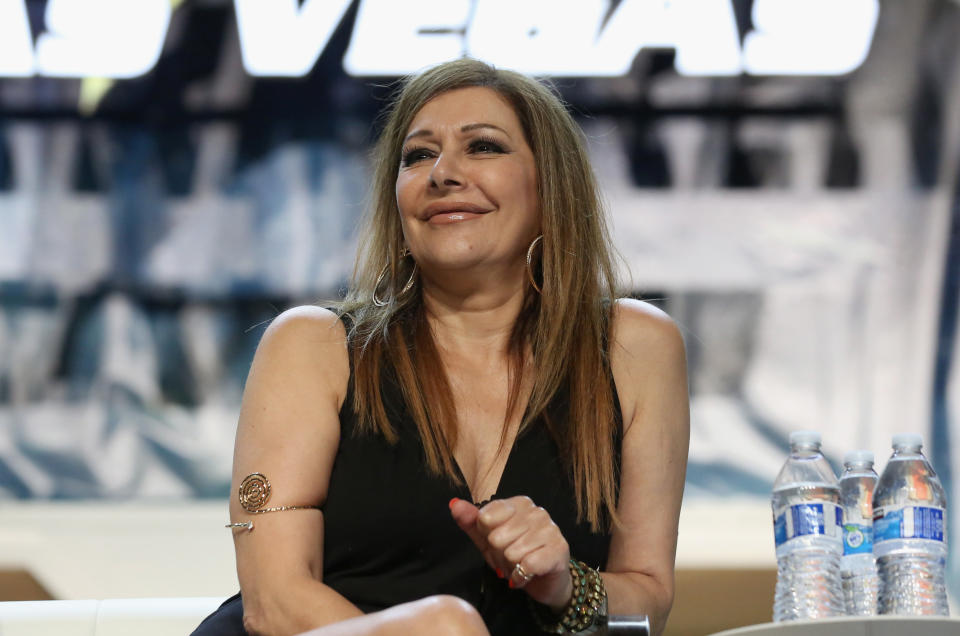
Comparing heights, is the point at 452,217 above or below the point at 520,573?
above

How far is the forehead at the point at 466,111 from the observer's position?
80.0 inches

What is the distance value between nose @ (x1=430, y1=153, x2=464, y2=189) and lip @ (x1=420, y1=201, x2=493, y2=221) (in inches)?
1.1

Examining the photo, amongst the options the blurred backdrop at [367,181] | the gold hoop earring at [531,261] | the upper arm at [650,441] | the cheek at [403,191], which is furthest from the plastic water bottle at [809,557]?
the blurred backdrop at [367,181]

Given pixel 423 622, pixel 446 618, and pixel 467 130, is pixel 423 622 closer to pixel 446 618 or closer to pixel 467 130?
pixel 446 618

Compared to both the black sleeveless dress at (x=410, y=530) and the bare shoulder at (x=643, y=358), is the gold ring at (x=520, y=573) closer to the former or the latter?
the black sleeveless dress at (x=410, y=530)

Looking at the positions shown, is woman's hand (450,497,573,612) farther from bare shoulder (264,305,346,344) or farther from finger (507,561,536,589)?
bare shoulder (264,305,346,344)

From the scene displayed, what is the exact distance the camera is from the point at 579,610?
1.64m

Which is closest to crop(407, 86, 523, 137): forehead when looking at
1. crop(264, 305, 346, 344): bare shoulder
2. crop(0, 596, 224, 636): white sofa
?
crop(264, 305, 346, 344): bare shoulder

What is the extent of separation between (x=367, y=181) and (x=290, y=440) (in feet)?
4.83

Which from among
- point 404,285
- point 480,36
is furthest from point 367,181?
point 404,285

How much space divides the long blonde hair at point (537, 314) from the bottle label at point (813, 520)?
1.03 ft

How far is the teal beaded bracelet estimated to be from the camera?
64.4 inches

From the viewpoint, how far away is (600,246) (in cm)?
210

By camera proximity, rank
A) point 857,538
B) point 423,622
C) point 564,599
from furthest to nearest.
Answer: point 857,538, point 564,599, point 423,622
